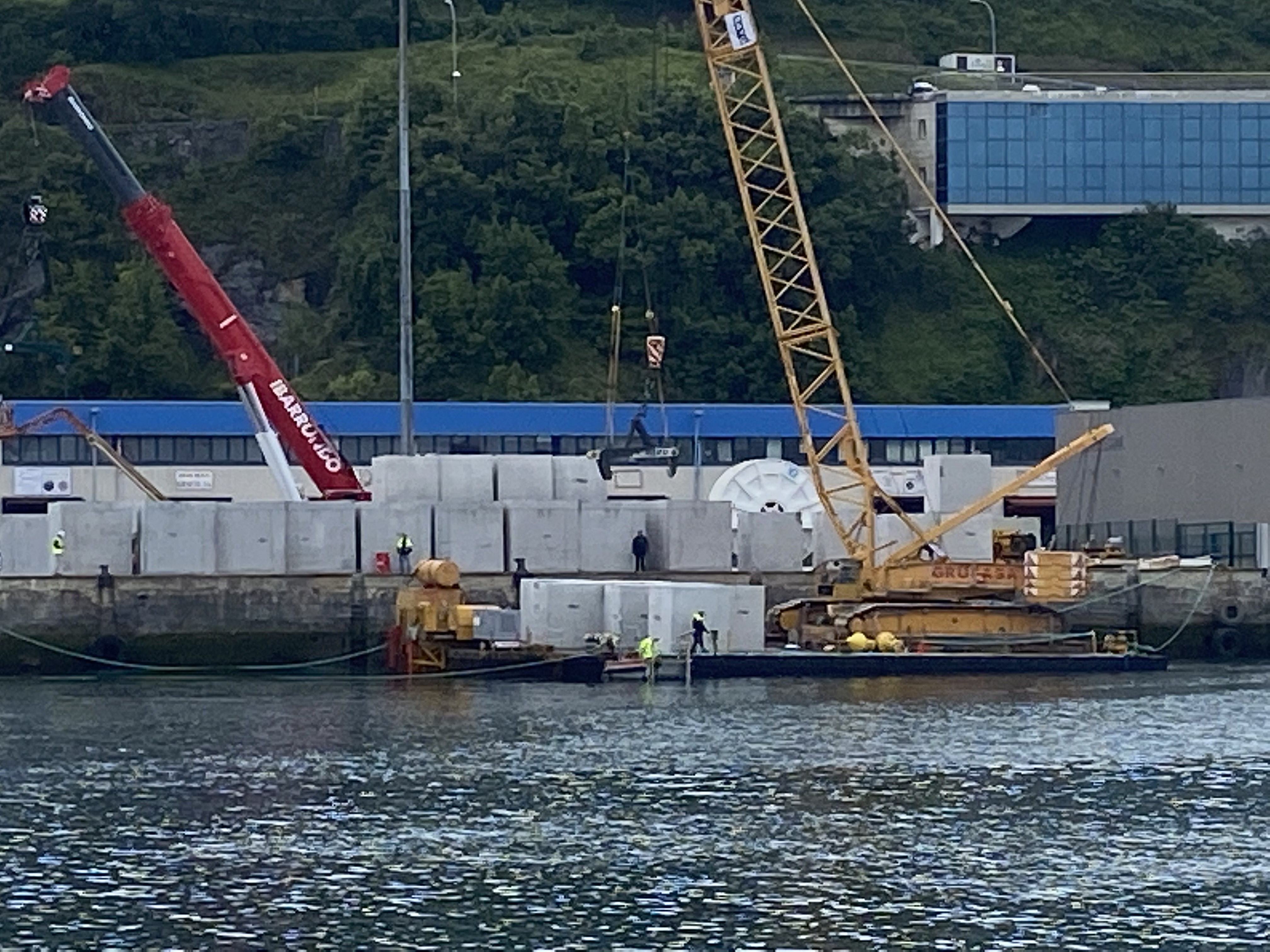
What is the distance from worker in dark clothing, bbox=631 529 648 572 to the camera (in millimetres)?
78625

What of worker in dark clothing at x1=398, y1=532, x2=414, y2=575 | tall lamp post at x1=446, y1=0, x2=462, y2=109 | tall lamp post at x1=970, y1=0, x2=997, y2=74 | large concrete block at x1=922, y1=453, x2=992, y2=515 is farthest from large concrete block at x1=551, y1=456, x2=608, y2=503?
tall lamp post at x1=970, y1=0, x2=997, y2=74

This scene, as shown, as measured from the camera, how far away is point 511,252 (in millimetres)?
121312

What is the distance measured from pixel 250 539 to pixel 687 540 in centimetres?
1136

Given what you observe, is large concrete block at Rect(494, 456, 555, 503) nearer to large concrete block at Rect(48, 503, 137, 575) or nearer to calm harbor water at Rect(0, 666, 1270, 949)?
large concrete block at Rect(48, 503, 137, 575)

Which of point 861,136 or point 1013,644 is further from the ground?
point 861,136

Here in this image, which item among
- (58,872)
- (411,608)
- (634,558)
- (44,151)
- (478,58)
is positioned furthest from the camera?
(478,58)

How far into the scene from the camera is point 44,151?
128 metres

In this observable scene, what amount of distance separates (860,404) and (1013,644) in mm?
41780

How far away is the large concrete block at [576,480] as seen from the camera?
80875 millimetres

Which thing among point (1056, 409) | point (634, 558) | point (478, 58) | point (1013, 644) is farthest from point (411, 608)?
point (478, 58)

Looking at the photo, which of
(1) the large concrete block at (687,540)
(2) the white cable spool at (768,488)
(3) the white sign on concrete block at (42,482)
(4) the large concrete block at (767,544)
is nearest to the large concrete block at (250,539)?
(1) the large concrete block at (687,540)

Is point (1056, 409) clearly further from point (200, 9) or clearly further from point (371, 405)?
point (200, 9)

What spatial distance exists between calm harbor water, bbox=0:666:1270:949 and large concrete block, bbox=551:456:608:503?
14.3 meters

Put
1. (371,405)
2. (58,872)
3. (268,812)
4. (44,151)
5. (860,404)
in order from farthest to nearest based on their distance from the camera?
(44,151) < (860,404) < (371,405) < (268,812) < (58,872)
